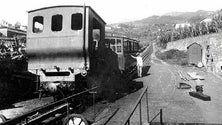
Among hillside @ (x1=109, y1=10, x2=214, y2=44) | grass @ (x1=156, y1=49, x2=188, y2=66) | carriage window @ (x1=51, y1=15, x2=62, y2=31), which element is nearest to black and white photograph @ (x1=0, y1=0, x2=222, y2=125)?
carriage window @ (x1=51, y1=15, x2=62, y2=31)

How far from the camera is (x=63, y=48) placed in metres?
8.49

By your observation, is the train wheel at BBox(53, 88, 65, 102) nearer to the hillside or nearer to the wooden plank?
the wooden plank

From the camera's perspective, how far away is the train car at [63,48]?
827 centimetres

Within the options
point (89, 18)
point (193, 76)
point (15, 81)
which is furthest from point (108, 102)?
point (193, 76)

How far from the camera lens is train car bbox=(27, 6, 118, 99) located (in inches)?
326

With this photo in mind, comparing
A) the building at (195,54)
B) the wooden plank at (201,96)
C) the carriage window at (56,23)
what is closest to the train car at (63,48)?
the carriage window at (56,23)

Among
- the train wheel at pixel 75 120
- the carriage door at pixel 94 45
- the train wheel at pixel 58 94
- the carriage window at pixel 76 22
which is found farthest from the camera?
the carriage window at pixel 76 22

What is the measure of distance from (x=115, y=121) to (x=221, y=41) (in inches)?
703

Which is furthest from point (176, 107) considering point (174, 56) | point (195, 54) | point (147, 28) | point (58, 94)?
point (147, 28)

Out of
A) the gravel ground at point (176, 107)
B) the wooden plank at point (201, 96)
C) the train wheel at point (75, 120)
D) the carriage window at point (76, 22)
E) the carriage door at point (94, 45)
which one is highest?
the carriage window at point (76, 22)

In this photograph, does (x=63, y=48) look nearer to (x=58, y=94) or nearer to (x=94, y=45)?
(x=94, y=45)

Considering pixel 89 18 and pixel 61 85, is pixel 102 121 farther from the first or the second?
pixel 89 18

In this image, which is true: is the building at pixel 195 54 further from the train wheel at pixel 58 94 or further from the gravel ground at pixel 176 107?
the train wheel at pixel 58 94

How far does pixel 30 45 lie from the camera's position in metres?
8.96
